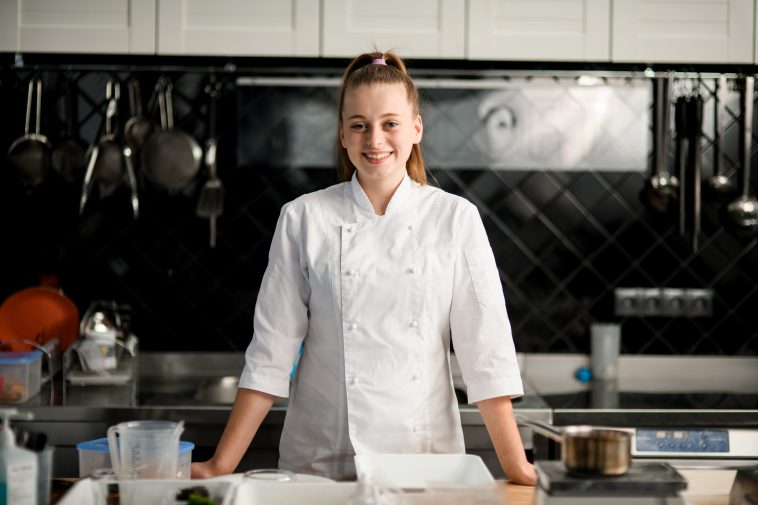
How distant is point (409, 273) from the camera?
175cm

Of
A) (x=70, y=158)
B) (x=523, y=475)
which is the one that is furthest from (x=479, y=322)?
(x=70, y=158)

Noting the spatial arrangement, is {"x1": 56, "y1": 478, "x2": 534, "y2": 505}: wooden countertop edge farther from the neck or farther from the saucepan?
the neck

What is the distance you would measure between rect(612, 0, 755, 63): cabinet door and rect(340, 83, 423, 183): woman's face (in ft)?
3.54

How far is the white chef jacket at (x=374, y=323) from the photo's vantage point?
1726mm

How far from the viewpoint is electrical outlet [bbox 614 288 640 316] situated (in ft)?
9.39

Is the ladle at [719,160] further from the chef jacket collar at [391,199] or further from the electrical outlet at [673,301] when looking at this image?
the chef jacket collar at [391,199]

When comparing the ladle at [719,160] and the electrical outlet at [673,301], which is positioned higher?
the ladle at [719,160]

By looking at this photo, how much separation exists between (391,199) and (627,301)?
1326 millimetres

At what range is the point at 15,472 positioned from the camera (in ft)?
3.83

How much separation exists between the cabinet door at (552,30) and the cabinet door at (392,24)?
10 centimetres

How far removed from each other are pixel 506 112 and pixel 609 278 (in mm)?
596

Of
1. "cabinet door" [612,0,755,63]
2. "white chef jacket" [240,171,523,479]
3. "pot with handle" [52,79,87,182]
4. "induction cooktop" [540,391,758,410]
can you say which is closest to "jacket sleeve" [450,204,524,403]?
"white chef jacket" [240,171,523,479]

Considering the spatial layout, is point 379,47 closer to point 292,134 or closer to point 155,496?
point 292,134

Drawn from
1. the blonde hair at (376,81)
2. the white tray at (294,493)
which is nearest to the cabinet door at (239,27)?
the blonde hair at (376,81)
